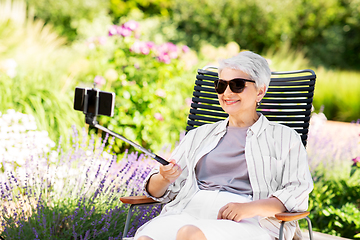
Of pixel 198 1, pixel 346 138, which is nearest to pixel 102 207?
pixel 346 138

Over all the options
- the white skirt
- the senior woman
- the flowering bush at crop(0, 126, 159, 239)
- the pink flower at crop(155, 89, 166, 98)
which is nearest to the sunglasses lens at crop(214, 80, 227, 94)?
the senior woman

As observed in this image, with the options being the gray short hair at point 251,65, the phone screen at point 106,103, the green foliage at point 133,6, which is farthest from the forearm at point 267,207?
the green foliage at point 133,6

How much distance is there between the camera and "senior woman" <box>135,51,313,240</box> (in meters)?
1.67

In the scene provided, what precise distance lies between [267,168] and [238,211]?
0.32 m

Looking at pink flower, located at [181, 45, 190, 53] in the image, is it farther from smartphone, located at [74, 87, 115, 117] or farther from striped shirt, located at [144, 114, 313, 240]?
smartphone, located at [74, 87, 115, 117]

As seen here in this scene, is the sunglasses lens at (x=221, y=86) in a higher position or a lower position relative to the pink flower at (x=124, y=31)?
lower

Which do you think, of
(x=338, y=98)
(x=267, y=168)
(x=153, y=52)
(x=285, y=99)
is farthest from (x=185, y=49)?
(x=338, y=98)

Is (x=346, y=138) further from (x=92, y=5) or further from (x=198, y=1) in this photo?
(x=92, y=5)

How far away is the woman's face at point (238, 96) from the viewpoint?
1.92 m

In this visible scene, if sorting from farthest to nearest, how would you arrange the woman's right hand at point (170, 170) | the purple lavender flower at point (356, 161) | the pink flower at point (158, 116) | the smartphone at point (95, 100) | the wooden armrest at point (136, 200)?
the pink flower at point (158, 116)
the purple lavender flower at point (356, 161)
the wooden armrest at point (136, 200)
the woman's right hand at point (170, 170)
the smartphone at point (95, 100)

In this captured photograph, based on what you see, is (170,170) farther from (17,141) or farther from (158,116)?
(158,116)

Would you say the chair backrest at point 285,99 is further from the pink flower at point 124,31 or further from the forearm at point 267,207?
the pink flower at point 124,31

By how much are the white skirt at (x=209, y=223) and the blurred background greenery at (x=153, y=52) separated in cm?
241

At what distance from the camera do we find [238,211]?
5.34 feet
